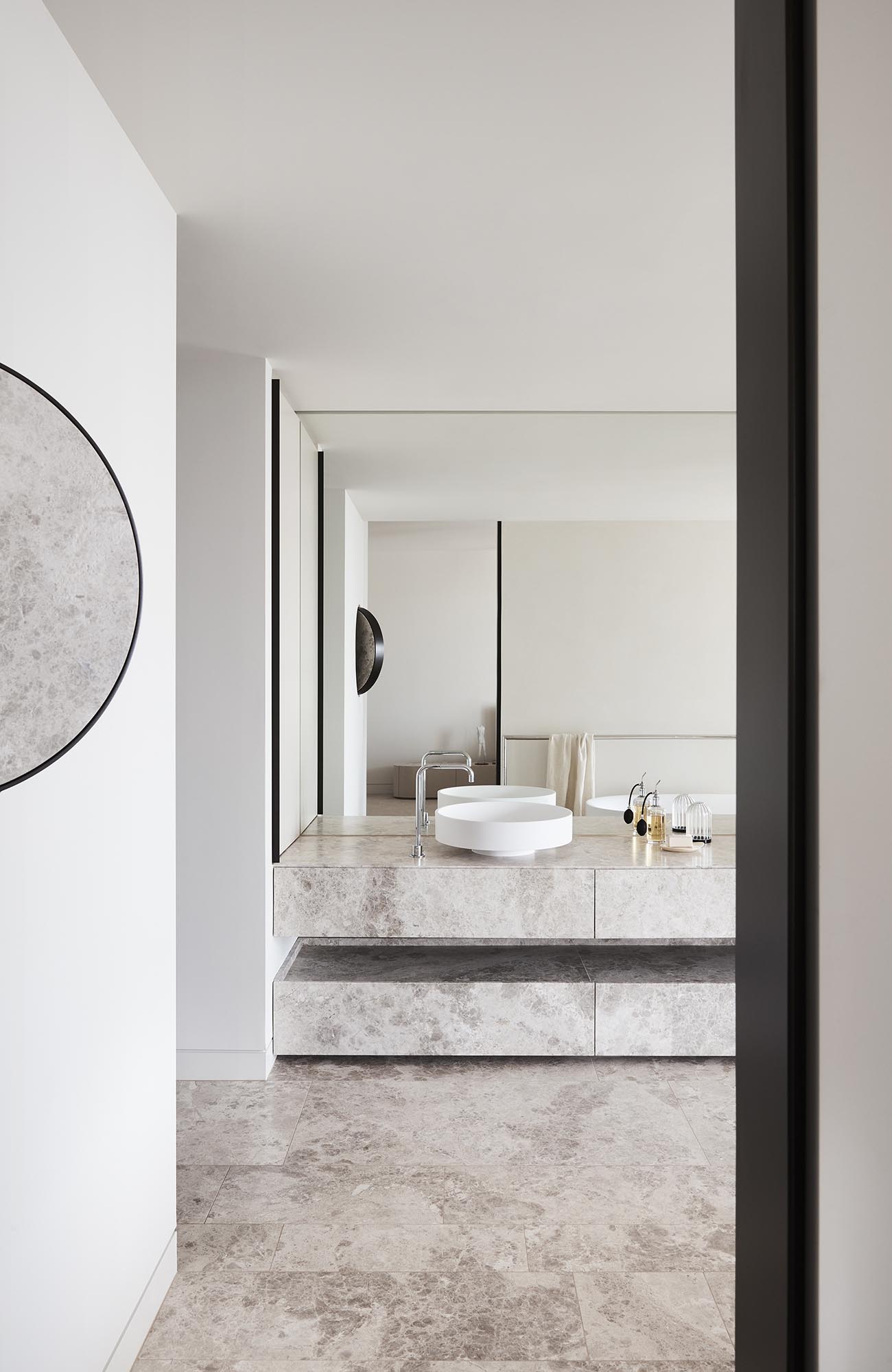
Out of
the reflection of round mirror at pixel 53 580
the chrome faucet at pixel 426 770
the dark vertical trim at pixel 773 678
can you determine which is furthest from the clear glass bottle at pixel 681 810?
the dark vertical trim at pixel 773 678

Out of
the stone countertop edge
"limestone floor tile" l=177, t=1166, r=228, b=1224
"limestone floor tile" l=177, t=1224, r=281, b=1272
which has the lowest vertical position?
"limestone floor tile" l=177, t=1166, r=228, b=1224

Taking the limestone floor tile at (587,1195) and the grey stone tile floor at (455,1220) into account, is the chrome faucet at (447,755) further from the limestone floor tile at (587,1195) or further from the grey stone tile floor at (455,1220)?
the limestone floor tile at (587,1195)

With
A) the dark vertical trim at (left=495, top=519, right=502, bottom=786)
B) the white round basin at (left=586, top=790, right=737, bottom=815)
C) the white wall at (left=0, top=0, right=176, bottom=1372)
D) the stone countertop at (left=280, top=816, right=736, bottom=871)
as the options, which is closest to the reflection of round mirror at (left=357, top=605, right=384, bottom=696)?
the dark vertical trim at (left=495, top=519, right=502, bottom=786)

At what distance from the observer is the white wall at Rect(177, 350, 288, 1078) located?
3088 millimetres

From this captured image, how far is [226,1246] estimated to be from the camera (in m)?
2.22

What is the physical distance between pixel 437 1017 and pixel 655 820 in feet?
3.72

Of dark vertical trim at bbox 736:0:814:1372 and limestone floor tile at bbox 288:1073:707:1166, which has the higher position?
dark vertical trim at bbox 736:0:814:1372

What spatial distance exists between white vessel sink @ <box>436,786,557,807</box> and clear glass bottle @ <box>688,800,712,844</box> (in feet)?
1.80

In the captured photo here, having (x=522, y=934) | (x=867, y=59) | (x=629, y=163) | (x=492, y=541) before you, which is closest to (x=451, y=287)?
(x=629, y=163)

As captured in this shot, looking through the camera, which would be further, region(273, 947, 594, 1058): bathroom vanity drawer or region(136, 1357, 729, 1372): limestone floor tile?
region(273, 947, 594, 1058): bathroom vanity drawer

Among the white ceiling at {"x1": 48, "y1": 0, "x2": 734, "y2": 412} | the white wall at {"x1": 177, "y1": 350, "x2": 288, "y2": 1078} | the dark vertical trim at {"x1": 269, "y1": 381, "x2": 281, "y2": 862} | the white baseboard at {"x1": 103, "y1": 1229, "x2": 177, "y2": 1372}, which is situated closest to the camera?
the white ceiling at {"x1": 48, "y1": 0, "x2": 734, "y2": 412}

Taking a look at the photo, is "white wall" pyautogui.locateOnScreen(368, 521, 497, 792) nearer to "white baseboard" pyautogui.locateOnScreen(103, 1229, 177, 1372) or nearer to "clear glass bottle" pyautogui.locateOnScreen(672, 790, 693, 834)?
"clear glass bottle" pyautogui.locateOnScreen(672, 790, 693, 834)

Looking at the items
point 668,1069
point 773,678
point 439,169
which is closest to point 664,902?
point 668,1069

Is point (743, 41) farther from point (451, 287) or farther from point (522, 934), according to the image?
point (522, 934)
